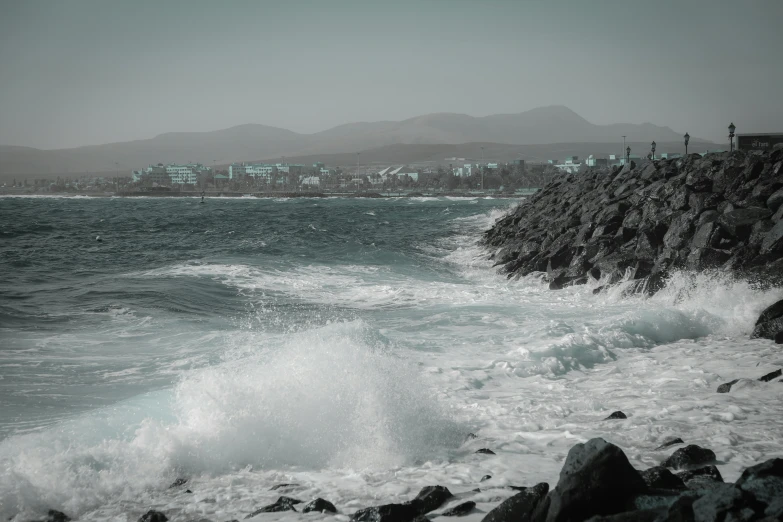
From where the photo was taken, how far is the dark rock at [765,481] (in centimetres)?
285

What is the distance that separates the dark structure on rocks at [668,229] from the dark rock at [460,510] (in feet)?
26.2

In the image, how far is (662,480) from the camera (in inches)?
140

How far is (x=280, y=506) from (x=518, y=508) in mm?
1665

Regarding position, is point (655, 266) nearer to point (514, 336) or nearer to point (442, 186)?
point (514, 336)

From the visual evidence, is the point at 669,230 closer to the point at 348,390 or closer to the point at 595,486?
the point at 348,390

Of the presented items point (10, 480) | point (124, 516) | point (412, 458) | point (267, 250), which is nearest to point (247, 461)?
point (124, 516)

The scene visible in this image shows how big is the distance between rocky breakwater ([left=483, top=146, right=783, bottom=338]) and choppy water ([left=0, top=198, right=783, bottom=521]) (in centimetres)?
74

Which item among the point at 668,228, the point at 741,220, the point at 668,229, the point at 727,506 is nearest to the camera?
the point at 727,506

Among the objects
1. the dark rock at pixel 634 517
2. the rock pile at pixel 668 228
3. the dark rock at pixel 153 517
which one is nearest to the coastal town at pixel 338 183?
the rock pile at pixel 668 228

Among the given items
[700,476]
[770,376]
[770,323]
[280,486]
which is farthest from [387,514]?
[770,323]

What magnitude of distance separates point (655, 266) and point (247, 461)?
10.2m

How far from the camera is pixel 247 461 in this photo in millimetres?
5059

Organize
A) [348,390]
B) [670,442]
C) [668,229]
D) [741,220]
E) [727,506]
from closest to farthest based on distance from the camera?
1. [727,506]
2. [670,442]
3. [348,390]
4. [741,220]
5. [668,229]

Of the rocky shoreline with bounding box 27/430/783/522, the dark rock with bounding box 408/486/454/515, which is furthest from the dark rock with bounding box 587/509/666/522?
the dark rock with bounding box 408/486/454/515
